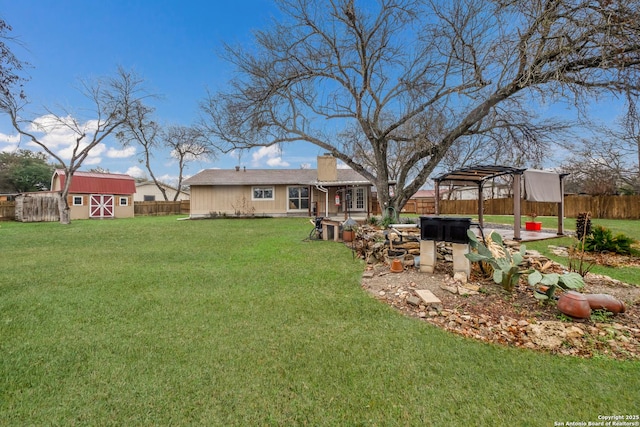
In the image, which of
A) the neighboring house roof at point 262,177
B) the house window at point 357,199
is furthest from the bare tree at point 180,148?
the house window at point 357,199

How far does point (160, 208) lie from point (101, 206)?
4.76 metres

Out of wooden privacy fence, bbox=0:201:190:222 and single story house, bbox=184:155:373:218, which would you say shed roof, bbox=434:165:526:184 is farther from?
wooden privacy fence, bbox=0:201:190:222

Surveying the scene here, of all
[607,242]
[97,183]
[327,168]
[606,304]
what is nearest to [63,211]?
[97,183]

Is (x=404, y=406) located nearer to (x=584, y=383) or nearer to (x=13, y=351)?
(x=584, y=383)

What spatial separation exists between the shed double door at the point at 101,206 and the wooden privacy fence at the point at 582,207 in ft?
92.4

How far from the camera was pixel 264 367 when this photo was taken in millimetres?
2295

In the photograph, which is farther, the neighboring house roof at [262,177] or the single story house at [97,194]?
the single story house at [97,194]

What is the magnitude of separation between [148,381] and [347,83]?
407 inches

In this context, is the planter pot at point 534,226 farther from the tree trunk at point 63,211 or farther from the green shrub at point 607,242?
the tree trunk at point 63,211

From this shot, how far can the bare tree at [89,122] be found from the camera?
1547 centimetres

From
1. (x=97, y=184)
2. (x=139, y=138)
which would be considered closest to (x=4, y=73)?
(x=97, y=184)

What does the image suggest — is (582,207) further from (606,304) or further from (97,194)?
(97,194)

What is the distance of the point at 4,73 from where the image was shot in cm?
→ 400

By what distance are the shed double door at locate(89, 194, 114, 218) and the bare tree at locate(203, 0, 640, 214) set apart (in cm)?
1569
